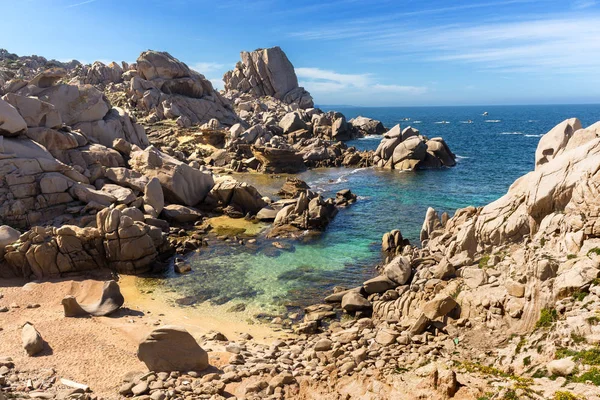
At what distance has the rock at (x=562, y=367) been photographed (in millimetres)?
12102

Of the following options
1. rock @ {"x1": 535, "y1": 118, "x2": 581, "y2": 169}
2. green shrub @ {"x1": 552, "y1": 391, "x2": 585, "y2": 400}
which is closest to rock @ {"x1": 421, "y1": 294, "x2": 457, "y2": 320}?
green shrub @ {"x1": 552, "y1": 391, "x2": 585, "y2": 400}

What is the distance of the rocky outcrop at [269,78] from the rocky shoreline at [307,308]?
98.5 m

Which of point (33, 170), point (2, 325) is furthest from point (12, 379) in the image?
point (33, 170)

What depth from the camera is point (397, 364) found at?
52.9 ft

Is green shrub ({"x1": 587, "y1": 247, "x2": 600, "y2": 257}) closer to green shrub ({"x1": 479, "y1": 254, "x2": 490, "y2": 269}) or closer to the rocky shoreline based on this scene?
the rocky shoreline

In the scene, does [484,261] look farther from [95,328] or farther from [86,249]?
[86,249]

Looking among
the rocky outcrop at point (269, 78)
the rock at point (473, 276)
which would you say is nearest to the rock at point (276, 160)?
the rock at point (473, 276)

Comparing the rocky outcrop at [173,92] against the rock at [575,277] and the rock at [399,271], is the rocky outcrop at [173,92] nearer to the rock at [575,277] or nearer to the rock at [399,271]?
the rock at [399,271]

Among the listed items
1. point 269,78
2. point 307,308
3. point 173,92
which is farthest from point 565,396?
point 269,78

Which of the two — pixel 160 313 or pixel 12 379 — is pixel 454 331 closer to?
pixel 160 313

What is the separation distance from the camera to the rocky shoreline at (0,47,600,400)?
14570 mm

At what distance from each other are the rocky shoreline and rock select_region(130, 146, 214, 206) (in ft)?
0.50

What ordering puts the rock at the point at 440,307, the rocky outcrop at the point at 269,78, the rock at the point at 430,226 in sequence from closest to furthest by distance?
the rock at the point at 440,307
the rock at the point at 430,226
the rocky outcrop at the point at 269,78

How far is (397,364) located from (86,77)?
388 feet
